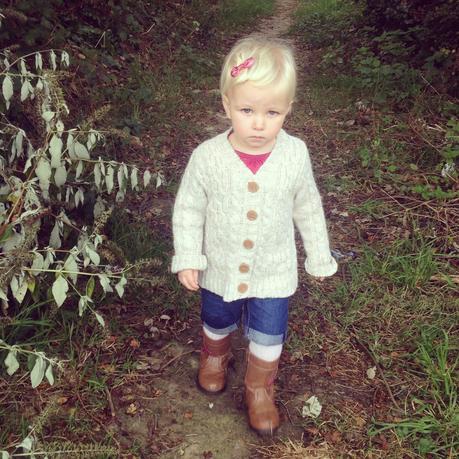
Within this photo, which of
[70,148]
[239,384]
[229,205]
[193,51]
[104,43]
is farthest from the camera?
[193,51]

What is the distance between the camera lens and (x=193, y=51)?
25.8 ft

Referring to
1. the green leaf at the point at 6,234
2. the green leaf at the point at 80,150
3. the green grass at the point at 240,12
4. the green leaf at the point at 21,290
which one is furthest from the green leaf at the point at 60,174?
the green grass at the point at 240,12

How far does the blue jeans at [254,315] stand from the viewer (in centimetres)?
245

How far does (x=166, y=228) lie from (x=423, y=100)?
10.3 feet

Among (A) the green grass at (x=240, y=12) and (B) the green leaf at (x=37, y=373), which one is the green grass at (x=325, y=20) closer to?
(A) the green grass at (x=240, y=12)

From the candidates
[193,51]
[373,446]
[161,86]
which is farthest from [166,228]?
[193,51]

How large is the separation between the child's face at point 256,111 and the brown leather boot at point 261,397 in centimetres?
117

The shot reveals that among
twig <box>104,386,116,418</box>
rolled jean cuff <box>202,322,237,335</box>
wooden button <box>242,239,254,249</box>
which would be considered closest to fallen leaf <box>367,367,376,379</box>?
rolled jean cuff <box>202,322,237,335</box>

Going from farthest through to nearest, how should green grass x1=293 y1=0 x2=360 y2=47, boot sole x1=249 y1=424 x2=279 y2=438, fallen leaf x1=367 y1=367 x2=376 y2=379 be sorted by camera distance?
green grass x1=293 y1=0 x2=360 y2=47, fallen leaf x1=367 y1=367 x2=376 y2=379, boot sole x1=249 y1=424 x2=279 y2=438

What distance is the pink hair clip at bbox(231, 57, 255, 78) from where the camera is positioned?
6.34 ft

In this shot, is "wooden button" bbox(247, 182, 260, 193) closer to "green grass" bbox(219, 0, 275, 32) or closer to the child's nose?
the child's nose

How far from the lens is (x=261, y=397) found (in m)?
2.65

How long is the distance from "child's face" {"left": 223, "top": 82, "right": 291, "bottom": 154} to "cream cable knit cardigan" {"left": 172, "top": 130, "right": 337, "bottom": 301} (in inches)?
5.4

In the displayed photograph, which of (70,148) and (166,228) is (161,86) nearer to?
(166,228)
